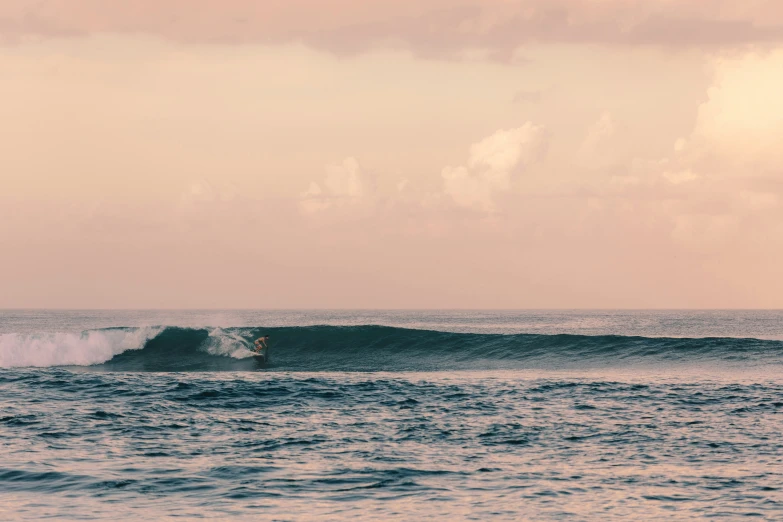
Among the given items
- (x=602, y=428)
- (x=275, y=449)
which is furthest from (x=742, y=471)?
(x=275, y=449)

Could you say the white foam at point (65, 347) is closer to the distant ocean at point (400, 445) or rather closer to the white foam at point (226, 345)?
the white foam at point (226, 345)

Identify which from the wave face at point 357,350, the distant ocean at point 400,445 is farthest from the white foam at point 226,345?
the distant ocean at point 400,445

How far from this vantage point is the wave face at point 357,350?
109 ft

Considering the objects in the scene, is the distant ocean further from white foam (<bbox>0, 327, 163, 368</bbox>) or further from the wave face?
white foam (<bbox>0, 327, 163, 368</bbox>)

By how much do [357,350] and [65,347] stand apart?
13.4m

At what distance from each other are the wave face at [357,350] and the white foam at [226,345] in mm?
49

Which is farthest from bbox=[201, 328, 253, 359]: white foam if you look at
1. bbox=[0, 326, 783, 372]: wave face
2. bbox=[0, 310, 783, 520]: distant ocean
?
bbox=[0, 310, 783, 520]: distant ocean

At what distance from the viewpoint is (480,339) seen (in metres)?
38.8

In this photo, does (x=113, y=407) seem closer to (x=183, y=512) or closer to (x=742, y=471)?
(x=183, y=512)

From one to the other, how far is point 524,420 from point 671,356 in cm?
1848

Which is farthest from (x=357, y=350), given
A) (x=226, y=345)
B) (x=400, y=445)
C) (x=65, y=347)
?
(x=400, y=445)

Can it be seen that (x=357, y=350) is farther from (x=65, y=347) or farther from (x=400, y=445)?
(x=400, y=445)

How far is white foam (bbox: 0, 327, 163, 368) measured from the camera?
1368 inches

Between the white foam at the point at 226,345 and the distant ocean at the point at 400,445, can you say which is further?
the white foam at the point at 226,345
